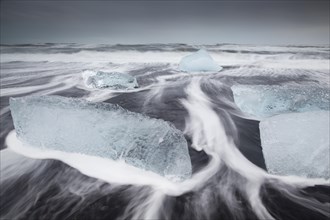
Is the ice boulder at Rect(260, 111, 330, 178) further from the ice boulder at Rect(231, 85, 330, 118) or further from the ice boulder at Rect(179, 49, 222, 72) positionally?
the ice boulder at Rect(179, 49, 222, 72)

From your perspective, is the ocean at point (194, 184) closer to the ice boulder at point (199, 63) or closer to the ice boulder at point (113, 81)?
the ice boulder at point (113, 81)

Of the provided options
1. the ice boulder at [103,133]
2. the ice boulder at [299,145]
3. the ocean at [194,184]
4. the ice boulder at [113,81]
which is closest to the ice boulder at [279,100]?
the ocean at [194,184]

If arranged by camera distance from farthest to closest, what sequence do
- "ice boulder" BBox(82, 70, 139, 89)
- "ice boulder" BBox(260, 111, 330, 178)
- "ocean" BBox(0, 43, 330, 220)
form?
"ice boulder" BBox(82, 70, 139, 89) → "ice boulder" BBox(260, 111, 330, 178) → "ocean" BBox(0, 43, 330, 220)

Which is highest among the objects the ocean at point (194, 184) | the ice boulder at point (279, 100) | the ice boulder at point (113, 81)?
the ice boulder at point (113, 81)

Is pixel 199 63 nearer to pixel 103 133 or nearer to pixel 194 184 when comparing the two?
pixel 103 133

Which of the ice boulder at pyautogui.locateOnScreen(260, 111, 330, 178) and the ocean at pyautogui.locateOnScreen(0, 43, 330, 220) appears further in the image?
the ice boulder at pyautogui.locateOnScreen(260, 111, 330, 178)

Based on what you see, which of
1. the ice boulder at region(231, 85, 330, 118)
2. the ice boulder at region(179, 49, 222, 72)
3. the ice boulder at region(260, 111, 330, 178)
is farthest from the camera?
the ice boulder at region(179, 49, 222, 72)

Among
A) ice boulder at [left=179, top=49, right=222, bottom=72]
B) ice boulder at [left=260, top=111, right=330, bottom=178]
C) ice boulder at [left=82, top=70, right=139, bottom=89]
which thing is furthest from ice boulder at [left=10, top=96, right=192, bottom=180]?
ice boulder at [left=179, top=49, right=222, bottom=72]
